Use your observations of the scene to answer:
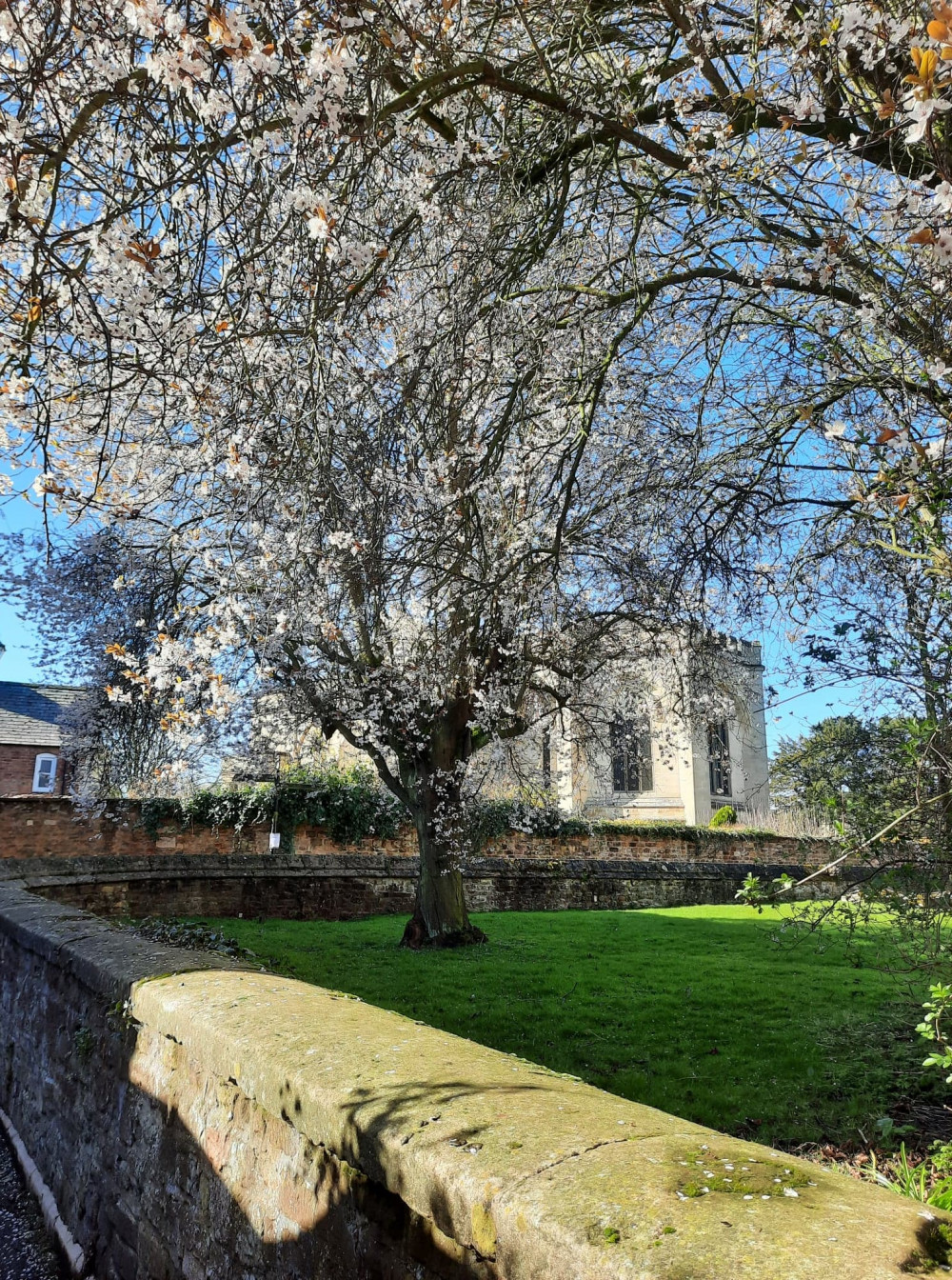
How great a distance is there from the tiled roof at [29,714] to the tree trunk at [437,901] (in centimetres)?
2325

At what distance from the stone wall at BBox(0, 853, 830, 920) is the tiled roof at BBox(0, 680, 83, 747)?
2026 cm

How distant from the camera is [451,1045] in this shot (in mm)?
2807

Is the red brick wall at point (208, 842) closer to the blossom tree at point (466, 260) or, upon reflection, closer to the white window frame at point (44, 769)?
the blossom tree at point (466, 260)

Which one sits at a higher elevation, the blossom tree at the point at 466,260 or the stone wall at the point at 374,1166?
the blossom tree at the point at 466,260

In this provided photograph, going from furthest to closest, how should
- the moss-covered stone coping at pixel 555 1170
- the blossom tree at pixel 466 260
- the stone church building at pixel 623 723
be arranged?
the stone church building at pixel 623 723 < the blossom tree at pixel 466 260 < the moss-covered stone coping at pixel 555 1170

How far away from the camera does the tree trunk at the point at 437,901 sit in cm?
1146

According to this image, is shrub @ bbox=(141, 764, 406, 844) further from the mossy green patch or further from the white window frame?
the white window frame

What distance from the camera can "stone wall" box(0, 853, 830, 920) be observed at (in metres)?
11.3

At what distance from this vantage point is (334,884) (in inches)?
561

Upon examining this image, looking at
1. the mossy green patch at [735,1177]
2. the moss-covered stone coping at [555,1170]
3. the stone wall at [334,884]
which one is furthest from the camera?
the stone wall at [334,884]

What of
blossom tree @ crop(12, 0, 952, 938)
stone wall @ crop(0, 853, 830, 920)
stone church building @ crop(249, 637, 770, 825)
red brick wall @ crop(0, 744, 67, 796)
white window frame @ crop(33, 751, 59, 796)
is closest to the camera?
blossom tree @ crop(12, 0, 952, 938)

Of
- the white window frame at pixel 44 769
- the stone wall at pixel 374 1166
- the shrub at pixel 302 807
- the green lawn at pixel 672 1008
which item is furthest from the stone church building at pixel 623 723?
the white window frame at pixel 44 769

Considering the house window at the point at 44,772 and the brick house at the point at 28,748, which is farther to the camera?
the house window at the point at 44,772

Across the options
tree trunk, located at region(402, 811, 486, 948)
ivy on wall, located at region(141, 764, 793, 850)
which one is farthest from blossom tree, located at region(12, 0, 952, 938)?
ivy on wall, located at region(141, 764, 793, 850)
